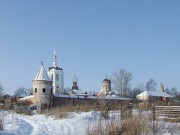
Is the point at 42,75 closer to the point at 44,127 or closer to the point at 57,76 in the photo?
the point at 57,76

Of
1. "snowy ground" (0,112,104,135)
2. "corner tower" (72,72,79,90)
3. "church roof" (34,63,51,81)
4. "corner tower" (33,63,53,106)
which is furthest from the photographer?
"corner tower" (72,72,79,90)

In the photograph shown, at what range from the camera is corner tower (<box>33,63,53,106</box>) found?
53969 millimetres

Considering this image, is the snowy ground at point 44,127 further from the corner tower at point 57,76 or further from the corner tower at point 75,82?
the corner tower at point 75,82

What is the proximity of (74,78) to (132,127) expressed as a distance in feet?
287

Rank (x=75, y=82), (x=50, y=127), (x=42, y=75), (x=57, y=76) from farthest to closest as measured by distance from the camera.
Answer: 1. (x=75, y=82)
2. (x=57, y=76)
3. (x=42, y=75)
4. (x=50, y=127)

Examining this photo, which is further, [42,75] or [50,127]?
[42,75]

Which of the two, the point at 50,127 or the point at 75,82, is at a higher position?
the point at 75,82

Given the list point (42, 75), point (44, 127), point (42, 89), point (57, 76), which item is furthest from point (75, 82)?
point (44, 127)

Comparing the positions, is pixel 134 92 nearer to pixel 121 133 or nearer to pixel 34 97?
pixel 34 97

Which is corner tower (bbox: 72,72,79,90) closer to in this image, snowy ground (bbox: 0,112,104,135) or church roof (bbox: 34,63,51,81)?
church roof (bbox: 34,63,51,81)

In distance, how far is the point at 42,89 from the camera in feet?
178

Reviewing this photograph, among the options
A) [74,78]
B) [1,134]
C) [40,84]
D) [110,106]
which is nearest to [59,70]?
[74,78]

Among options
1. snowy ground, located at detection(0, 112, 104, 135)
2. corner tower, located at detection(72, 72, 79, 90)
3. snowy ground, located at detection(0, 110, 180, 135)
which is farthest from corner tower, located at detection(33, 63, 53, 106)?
snowy ground, located at detection(0, 112, 104, 135)

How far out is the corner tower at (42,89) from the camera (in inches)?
2125
